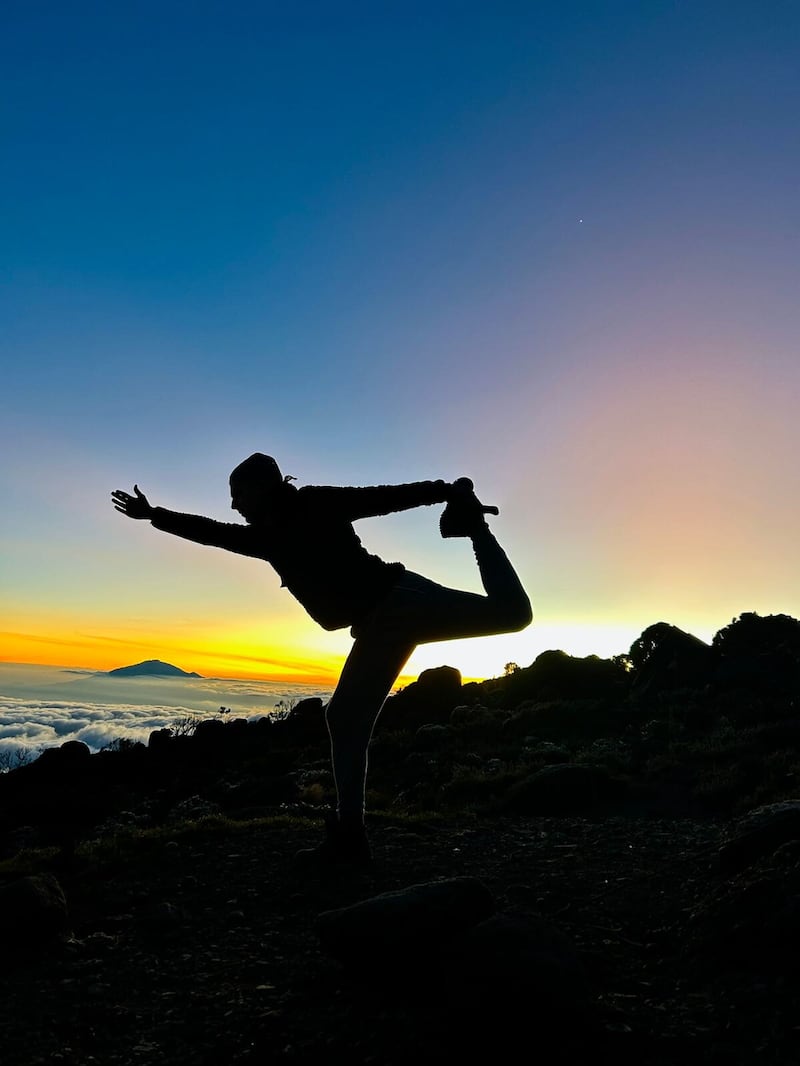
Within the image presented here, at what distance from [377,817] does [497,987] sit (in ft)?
16.5

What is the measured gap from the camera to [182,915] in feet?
14.1

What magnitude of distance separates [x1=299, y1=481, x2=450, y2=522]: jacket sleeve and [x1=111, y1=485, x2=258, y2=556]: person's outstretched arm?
0.67m

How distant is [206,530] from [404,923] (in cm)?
296

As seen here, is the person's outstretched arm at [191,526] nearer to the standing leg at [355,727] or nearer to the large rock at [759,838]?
the standing leg at [355,727]

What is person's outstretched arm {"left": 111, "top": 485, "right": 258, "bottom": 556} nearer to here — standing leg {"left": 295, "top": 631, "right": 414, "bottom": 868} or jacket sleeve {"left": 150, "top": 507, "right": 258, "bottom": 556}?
jacket sleeve {"left": 150, "top": 507, "right": 258, "bottom": 556}

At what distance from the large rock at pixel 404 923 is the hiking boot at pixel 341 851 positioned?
139 cm

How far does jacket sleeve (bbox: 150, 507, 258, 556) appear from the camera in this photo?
497cm

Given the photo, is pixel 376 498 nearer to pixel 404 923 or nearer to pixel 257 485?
pixel 257 485

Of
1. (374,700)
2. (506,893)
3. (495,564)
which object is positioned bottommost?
(506,893)

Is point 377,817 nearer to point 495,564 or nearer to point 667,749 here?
point 495,564

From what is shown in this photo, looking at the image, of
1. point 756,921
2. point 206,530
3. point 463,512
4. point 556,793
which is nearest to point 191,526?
point 206,530

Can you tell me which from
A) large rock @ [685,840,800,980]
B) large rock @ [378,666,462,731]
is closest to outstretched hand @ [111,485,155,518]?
large rock @ [685,840,800,980]

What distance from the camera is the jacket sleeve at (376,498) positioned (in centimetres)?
460

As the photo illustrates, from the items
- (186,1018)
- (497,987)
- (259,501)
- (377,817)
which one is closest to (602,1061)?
(497,987)
